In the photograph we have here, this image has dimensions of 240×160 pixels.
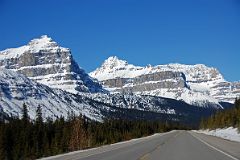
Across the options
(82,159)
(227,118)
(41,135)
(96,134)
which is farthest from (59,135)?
(82,159)

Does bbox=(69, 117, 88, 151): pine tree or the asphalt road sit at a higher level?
bbox=(69, 117, 88, 151): pine tree

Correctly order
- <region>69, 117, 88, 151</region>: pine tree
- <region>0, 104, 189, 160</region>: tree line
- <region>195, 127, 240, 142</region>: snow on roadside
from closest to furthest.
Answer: <region>195, 127, 240, 142</region>: snow on roadside → <region>0, 104, 189, 160</region>: tree line → <region>69, 117, 88, 151</region>: pine tree

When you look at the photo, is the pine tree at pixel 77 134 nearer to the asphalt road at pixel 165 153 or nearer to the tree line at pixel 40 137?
the tree line at pixel 40 137

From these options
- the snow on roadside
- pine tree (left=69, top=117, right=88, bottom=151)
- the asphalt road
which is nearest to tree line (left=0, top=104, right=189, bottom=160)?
pine tree (left=69, top=117, right=88, bottom=151)

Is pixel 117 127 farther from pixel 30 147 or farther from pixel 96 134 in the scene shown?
pixel 30 147

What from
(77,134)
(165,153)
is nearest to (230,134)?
(77,134)

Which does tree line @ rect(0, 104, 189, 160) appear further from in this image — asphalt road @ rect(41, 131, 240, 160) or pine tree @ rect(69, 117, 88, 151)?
asphalt road @ rect(41, 131, 240, 160)

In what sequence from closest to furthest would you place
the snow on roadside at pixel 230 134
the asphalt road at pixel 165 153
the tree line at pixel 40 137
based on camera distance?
the asphalt road at pixel 165 153, the snow on roadside at pixel 230 134, the tree line at pixel 40 137

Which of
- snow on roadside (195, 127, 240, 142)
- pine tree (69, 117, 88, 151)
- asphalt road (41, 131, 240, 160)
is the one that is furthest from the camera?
pine tree (69, 117, 88, 151)

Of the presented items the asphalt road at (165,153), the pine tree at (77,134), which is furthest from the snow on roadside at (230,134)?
the pine tree at (77,134)

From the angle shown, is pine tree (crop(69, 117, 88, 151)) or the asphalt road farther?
pine tree (crop(69, 117, 88, 151))

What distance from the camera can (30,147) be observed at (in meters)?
97.3

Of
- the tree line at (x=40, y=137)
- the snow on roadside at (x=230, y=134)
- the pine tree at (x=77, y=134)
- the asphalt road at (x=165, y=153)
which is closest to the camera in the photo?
the asphalt road at (x=165, y=153)

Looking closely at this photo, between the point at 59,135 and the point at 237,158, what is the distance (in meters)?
80.9
